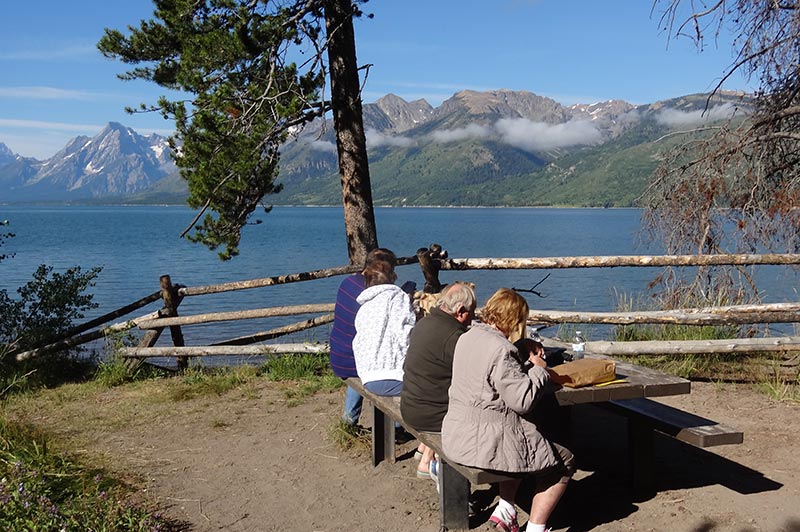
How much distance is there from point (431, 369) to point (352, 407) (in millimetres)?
1830

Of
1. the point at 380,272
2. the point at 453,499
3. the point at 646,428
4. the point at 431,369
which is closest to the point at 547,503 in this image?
the point at 453,499

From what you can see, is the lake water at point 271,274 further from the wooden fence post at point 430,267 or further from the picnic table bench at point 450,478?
the picnic table bench at point 450,478

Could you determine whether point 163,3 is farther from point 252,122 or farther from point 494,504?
point 494,504

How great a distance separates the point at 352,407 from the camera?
5.79 meters

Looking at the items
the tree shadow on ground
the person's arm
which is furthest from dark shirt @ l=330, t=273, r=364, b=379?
the person's arm

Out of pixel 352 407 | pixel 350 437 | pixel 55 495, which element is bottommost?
pixel 350 437

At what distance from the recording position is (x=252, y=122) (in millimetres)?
7695

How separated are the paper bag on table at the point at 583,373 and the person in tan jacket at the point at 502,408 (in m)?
0.23

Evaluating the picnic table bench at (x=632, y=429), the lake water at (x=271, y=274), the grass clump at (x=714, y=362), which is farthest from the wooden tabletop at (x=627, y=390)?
the lake water at (x=271, y=274)

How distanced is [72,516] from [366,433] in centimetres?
242

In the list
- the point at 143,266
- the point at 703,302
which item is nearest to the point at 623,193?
the point at 143,266

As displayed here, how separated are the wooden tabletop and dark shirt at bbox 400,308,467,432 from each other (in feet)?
2.01

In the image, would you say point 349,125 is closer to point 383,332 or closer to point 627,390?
point 383,332

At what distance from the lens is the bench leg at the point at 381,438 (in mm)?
5215
